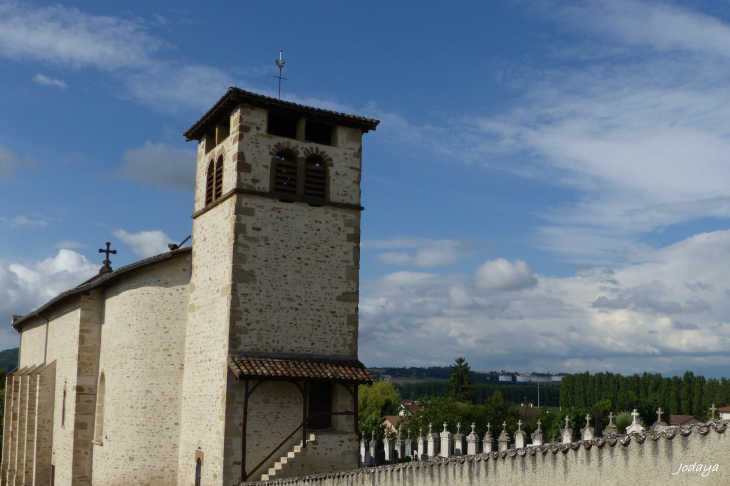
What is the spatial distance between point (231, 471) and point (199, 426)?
7.13ft

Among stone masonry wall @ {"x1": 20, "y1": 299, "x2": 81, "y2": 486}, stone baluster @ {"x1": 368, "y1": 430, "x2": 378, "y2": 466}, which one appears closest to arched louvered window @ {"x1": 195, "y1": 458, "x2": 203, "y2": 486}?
stone baluster @ {"x1": 368, "y1": 430, "x2": 378, "y2": 466}

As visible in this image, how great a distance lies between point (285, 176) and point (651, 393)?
73871mm

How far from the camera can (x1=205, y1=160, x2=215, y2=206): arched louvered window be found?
21.7 meters

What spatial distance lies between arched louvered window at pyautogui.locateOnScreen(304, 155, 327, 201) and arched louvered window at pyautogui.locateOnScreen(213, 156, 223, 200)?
2.56 metres

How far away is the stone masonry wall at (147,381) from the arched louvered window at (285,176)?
12.9 ft

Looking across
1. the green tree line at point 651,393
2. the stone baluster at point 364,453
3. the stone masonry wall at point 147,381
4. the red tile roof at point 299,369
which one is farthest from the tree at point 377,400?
the red tile roof at point 299,369

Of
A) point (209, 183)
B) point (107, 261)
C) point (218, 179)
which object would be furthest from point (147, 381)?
point (107, 261)

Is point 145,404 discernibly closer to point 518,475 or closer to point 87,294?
A: point 87,294

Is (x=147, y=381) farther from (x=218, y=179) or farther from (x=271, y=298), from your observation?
(x=218, y=179)

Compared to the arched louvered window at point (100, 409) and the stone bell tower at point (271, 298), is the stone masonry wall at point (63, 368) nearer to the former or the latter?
the arched louvered window at point (100, 409)

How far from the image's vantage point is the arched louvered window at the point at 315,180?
67.4 feet

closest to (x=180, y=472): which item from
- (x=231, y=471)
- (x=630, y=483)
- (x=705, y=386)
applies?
(x=231, y=471)

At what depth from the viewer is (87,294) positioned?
23.9 m

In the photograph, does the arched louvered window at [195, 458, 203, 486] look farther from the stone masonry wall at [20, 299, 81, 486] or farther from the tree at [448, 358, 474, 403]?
the tree at [448, 358, 474, 403]
